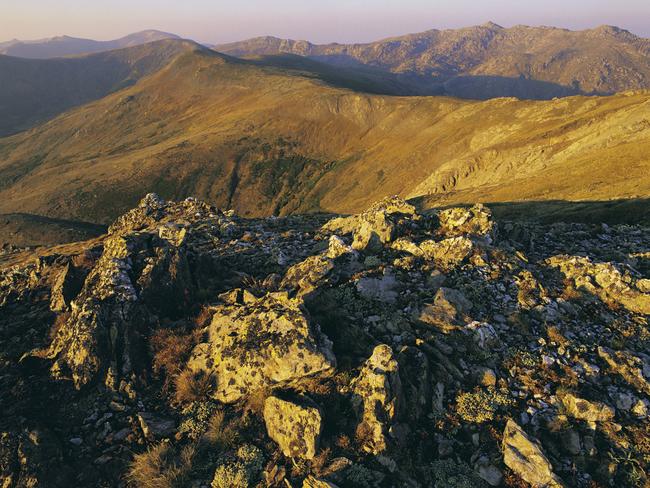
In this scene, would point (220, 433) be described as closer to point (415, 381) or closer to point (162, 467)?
point (162, 467)

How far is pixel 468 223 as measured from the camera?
19375 millimetres

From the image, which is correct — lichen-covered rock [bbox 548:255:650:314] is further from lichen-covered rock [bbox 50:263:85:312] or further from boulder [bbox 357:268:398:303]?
lichen-covered rock [bbox 50:263:85:312]

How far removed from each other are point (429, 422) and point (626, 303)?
31.7 ft

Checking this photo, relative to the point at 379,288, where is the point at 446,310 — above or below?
below

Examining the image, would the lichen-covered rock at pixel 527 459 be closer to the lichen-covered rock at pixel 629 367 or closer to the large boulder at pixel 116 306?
the lichen-covered rock at pixel 629 367

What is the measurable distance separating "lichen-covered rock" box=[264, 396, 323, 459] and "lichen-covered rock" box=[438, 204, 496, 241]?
11965mm

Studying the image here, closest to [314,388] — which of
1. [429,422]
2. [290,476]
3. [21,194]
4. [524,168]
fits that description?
[290,476]

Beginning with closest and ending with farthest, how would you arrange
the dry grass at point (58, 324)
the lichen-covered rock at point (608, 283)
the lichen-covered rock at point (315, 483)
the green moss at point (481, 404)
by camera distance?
the lichen-covered rock at point (315, 483) → the green moss at point (481, 404) → the dry grass at point (58, 324) → the lichen-covered rock at point (608, 283)

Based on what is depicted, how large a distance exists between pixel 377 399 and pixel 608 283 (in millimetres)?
11152

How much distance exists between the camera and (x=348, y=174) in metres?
128

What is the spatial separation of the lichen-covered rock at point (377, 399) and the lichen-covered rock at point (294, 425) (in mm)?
1165

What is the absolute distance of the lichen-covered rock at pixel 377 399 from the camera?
9.61 m

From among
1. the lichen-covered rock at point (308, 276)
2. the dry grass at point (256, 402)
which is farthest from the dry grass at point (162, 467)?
the lichen-covered rock at point (308, 276)

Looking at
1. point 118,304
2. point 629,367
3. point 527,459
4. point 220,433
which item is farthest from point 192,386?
point 629,367
